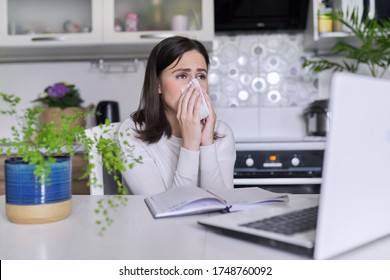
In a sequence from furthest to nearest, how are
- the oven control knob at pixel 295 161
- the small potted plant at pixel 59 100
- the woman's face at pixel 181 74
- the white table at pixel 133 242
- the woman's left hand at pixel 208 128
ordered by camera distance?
1. the small potted plant at pixel 59 100
2. the oven control knob at pixel 295 161
3. the woman's face at pixel 181 74
4. the woman's left hand at pixel 208 128
5. the white table at pixel 133 242

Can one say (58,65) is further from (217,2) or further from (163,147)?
(163,147)

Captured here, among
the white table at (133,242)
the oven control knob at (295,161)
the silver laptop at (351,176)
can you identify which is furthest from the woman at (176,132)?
the silver laptop at (351,176)

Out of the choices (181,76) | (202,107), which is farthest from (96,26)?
(202,107)

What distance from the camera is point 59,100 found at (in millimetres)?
2732

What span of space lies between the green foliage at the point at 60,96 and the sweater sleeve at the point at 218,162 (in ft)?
4.09

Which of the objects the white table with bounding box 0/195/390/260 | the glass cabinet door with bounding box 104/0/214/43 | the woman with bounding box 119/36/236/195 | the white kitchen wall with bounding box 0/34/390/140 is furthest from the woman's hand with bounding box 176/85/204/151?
the white kitchen wall with bounding box 0/34/390/140

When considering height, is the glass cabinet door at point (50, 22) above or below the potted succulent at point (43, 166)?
above

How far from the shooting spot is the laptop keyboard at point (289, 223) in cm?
72

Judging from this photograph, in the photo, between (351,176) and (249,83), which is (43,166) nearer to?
(351,176)

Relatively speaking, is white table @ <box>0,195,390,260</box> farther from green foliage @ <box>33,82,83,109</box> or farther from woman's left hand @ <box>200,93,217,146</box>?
green foliage @ <box>33,82,83,109</box>

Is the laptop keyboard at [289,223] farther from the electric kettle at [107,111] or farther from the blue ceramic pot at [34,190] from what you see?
the electric kettle at [107,111]

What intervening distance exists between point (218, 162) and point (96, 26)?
1.38m

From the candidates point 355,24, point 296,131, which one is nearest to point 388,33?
point 355,24

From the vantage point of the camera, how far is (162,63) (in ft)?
5.67
